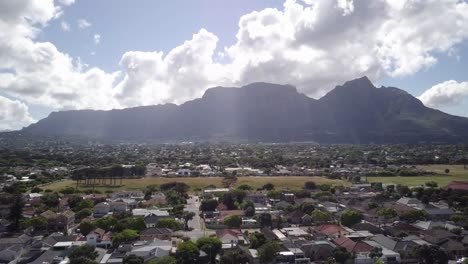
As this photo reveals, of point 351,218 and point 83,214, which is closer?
point 351,218

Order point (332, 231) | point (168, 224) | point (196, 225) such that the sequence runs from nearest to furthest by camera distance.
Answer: point (332, 231), point (168, 224), point (196, 225)

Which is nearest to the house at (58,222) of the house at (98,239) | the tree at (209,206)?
the house at (98,239)

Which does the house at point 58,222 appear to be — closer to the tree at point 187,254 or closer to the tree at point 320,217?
the tree at point 187,254

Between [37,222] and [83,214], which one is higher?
[37,222]

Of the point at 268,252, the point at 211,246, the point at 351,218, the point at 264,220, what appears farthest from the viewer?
the point at 264,220

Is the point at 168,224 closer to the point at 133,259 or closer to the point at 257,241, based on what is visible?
the point at 257,241

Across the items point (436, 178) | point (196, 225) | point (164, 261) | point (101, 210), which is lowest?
point (196, 225)

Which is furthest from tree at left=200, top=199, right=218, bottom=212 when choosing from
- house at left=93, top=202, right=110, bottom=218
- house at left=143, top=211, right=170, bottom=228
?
house at left=93, top=202, right=110, bottom=218

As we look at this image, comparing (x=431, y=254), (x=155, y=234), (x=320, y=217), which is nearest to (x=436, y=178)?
(x=320, y=217)
